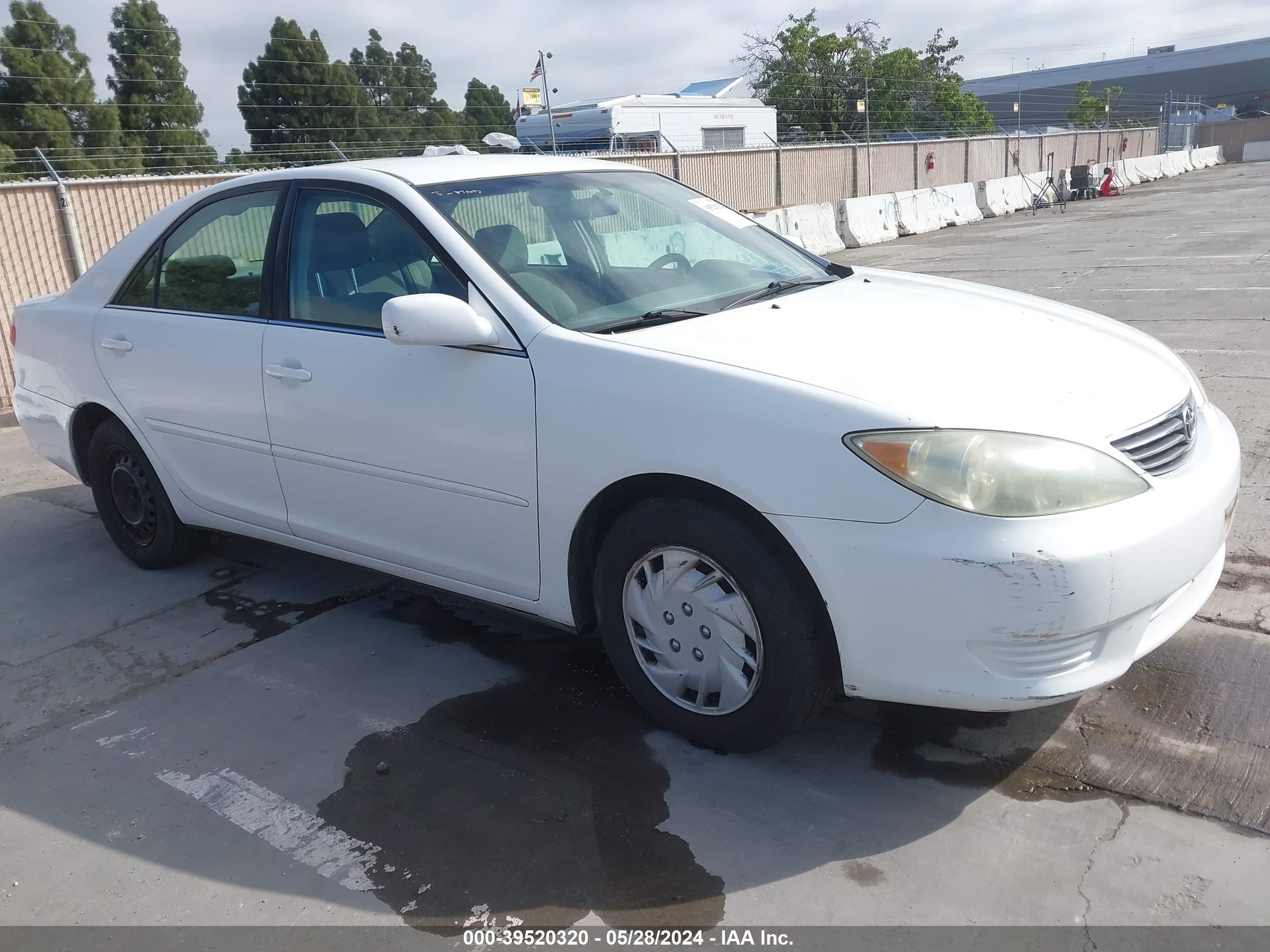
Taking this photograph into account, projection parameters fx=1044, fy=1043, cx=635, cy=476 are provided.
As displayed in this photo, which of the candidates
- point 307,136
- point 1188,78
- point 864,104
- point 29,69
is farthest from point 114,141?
point 1188,78

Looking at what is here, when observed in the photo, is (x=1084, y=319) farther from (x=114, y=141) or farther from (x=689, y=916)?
Answer: (x=114, y=141)

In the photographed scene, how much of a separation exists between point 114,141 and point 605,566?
22744 millimetres

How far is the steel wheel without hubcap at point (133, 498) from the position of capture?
4.72 m

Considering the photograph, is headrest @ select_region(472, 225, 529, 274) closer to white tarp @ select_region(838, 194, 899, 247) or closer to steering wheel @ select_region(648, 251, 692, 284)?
steering wheel @ select_region(648, 251, 692, 284)

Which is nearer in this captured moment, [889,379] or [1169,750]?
[889,379]

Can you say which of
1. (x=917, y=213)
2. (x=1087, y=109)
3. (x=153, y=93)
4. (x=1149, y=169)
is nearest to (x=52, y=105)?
(x=153, y=93)

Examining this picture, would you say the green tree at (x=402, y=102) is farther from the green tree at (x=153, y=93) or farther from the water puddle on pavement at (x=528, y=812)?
the water puddle on pavement at (x=528, y=812)

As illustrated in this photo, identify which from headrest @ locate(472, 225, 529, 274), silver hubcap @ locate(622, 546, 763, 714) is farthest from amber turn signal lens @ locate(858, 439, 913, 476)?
headrest @ locate(472, 225, 529, 274)

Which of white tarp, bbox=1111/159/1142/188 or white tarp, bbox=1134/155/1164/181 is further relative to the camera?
white tarp, bbox=1134/155/1164/181

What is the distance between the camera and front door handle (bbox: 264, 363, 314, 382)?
12.0ft

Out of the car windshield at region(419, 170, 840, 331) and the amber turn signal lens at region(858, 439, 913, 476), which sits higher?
the car windshield at region(419, 170, 840, 331)

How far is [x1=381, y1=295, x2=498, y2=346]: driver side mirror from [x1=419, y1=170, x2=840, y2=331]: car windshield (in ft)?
0.72

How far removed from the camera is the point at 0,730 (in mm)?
3543

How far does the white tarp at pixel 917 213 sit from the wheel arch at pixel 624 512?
19194 mm
